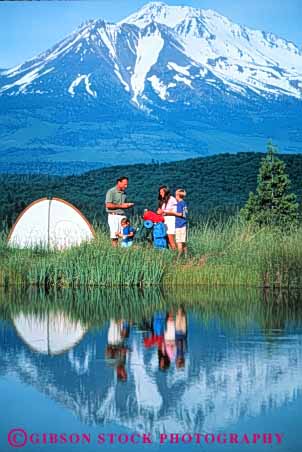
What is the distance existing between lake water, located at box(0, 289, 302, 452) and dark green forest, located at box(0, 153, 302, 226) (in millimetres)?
36607

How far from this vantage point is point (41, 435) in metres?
7.41

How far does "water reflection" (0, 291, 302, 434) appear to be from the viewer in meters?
8.14

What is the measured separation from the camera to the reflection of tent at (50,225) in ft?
72.2

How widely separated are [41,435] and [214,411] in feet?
4.29

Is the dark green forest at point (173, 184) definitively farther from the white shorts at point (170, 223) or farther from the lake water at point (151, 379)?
the lake water at point (151, 379)

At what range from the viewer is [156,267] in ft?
59.3

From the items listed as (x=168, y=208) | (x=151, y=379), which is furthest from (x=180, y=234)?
(x=151, y=379)

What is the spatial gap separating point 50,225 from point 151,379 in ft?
44.5

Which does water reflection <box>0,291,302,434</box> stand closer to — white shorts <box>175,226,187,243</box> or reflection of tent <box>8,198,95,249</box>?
white shorts <box>175,226,187,243</box>

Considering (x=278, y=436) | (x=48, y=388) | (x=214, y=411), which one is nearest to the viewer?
(x=278, y=436)

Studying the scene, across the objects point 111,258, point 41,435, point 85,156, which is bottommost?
point 41,435

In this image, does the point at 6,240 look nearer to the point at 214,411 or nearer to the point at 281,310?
the point at 281,310

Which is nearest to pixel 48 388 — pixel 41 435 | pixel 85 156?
pixel 41 435

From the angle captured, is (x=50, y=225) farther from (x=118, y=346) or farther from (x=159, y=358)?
(x=159, y=358)
